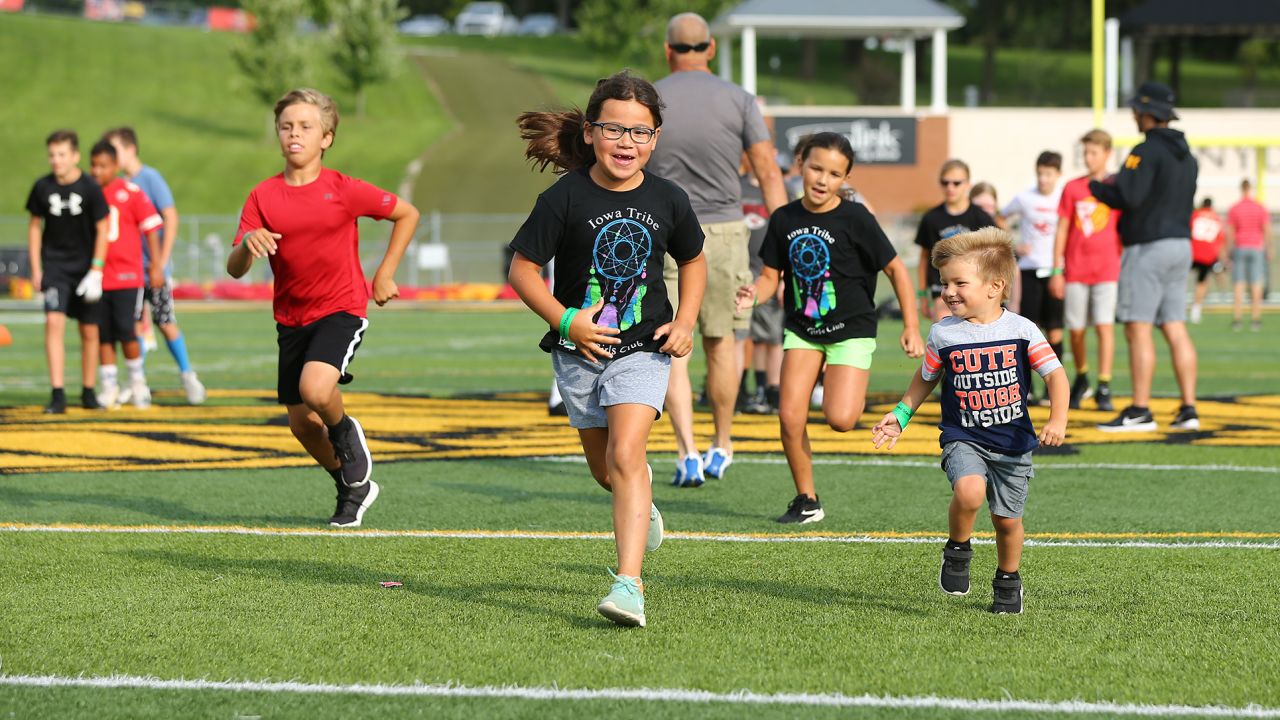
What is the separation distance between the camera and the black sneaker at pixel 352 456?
282 inches

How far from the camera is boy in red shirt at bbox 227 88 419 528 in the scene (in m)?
7.08

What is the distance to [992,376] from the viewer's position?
542cm

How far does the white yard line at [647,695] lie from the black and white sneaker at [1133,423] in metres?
6.68

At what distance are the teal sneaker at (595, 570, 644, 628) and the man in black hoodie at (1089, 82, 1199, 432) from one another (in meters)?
6.40

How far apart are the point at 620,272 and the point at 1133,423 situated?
20.7 feet

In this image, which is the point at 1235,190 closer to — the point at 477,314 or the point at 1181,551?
the point at 477,314

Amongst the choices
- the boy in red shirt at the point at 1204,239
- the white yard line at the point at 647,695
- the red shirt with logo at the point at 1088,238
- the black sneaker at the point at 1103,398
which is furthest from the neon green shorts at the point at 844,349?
the boy in red shirt at the point at 1204,239

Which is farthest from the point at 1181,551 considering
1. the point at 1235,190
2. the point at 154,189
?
the point at 1235,190

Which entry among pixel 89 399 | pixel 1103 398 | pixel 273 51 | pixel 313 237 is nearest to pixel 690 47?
pixel 313 237

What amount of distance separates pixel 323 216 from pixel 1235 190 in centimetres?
4399

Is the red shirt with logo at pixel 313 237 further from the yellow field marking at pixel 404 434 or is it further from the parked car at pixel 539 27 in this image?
the parked car at pixel 539 27

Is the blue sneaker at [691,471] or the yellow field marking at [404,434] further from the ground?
the blue sneaker at [691,471]

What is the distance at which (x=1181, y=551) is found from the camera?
6449 millimetres

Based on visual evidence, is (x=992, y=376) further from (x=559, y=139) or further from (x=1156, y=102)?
(x=1156, y=102)
